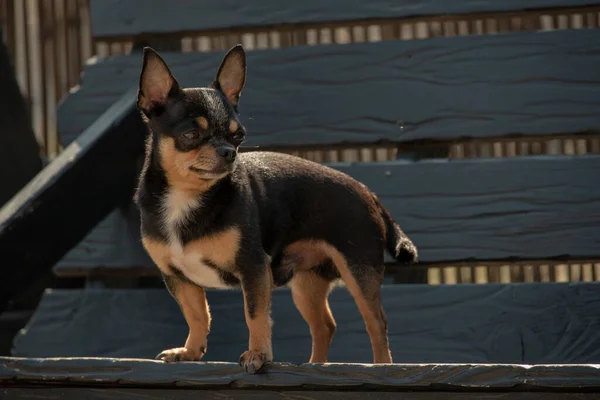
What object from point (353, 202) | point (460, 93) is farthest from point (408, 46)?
point (353, 202)

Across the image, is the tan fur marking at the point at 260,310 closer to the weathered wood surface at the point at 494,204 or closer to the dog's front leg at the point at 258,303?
the dog's front leg at the point at 258,303

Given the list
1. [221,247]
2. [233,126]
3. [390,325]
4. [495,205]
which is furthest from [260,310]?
[495,205]

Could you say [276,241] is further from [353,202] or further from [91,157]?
[91,157]

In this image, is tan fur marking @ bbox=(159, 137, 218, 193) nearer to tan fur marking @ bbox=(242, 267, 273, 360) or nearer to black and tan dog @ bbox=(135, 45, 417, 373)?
black and tan dog @ bbox=(135, 45, 417, 373)

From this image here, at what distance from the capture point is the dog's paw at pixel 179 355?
271 centimetres

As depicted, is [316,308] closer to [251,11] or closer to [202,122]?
[202,122]

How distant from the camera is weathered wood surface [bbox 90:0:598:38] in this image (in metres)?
3.68

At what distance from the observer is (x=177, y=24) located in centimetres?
392

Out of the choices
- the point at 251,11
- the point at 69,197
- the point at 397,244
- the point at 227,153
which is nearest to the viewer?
the point at 227,153

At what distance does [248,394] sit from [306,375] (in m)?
0.17

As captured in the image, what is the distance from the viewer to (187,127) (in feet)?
8.88

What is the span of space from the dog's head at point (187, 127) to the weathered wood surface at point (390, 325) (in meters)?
1.01

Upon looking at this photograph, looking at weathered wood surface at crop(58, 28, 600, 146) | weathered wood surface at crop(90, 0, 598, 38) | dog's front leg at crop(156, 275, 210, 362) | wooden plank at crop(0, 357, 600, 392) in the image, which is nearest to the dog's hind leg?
dog's front leg at crop(156, 275, 210, 362)

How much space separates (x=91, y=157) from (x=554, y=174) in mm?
1670
